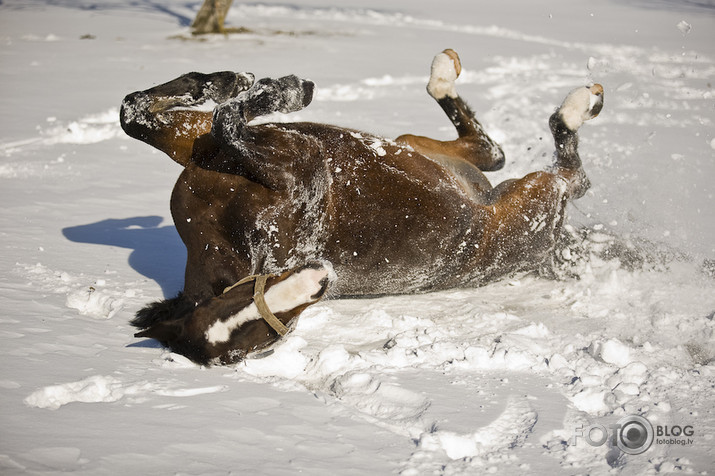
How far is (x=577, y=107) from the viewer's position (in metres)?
3.68

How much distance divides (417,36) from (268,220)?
999cm

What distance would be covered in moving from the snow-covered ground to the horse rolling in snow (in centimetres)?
24

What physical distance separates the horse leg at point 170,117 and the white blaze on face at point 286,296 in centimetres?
76

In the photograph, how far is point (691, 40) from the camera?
11016 millimetres

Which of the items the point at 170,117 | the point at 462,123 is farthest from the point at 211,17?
the point at 170,117

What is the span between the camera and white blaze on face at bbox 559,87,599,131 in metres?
3.68

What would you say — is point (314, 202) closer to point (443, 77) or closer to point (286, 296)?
point (286, 296)

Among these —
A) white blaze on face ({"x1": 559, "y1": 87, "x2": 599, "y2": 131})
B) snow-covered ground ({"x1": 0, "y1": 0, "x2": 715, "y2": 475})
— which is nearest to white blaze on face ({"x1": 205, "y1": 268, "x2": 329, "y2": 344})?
snow-covered ground ({"x1": 0, "y1": 0, "x2": 715, "y2": 475})

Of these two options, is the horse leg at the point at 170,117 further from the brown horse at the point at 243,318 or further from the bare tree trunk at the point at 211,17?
the bare tree trunk at the point at 211,17

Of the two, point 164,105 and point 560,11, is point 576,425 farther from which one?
point 560,11

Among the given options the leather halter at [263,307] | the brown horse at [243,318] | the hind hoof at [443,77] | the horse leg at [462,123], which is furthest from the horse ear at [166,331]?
the hind hoof at [443,77]

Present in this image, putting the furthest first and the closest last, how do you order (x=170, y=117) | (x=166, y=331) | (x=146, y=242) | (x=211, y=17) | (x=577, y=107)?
1. (x=211, y=17)
2. (x=146, y=242)
3. (x=577, y=107)
4. (x=170, y=117)
5. (x=166, y=331)

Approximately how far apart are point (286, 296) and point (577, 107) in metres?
2.22

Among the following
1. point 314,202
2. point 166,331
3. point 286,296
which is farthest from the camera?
point 314,202
